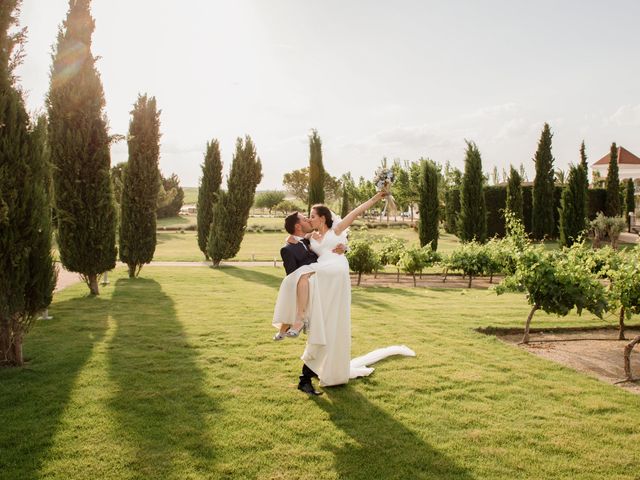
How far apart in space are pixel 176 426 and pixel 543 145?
37.7 meters

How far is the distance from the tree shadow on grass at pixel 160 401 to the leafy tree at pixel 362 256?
8.85 m

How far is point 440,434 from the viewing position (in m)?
5.21

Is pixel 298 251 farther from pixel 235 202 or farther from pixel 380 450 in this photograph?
pixel 235 202


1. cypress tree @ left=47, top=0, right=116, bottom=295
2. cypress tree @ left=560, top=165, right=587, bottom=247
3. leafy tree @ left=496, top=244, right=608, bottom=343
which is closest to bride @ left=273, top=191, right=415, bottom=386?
leafy tree @ left=496, top=244, right=608, bottom=343

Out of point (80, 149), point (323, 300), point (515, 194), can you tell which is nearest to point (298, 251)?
point (323, 300)

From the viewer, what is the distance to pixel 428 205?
29344mm

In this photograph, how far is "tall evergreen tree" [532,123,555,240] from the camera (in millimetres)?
36469

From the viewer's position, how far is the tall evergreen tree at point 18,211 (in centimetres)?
679

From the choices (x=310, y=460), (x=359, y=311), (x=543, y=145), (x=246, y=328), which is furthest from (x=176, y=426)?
(x=543, y=145)

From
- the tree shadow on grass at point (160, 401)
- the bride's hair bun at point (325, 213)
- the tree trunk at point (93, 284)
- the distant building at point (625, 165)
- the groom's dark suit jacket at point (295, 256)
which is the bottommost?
the tree shadow on grass at point (160, 401)

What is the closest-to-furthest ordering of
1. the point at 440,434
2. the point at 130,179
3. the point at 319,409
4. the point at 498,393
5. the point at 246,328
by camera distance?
the point at 440,434 → the point at 319,409 → the point at 498,393 → the point at 246,328 → the point at 130,179

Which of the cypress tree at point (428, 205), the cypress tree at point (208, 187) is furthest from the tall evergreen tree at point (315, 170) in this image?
the cypress tree at point (208, 187)

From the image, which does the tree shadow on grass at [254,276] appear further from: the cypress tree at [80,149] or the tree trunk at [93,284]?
the cypress tree at [80,149]

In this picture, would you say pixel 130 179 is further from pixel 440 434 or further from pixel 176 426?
pixel 440 434
